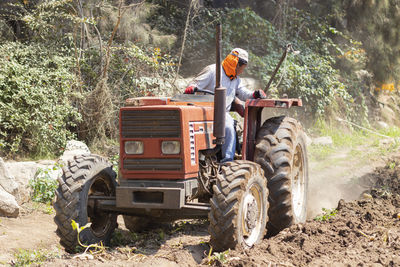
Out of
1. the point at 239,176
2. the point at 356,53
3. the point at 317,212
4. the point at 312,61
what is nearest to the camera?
the point at 239,176

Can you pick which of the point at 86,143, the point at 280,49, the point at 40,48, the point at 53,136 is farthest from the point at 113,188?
the point at 280,49

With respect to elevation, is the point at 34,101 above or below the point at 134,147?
above

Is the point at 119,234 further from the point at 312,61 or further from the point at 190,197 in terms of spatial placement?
the point at 312,61

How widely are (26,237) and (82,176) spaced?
4.42 feet

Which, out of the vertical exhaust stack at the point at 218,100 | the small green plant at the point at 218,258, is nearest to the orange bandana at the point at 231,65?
the vertical exhaust stack at the point at 218,100

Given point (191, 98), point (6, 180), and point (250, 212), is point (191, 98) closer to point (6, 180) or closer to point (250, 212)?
point (250, 212)

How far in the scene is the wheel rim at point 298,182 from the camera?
674 centimetres

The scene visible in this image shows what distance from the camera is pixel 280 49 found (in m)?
15.9

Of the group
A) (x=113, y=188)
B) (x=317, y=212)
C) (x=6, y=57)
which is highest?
(x=6, y=57)

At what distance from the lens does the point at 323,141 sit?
13.6 meters

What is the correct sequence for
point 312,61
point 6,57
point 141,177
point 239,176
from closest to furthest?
point 239,176 → point 141,177 → point 6,57 → point 312,61

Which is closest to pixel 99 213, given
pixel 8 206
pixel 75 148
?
pixel 8 206

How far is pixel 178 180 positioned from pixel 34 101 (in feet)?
17.5

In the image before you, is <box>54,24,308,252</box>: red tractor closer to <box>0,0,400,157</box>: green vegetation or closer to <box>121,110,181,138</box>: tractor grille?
<box>121,110,181,138</box>: tractor grille
